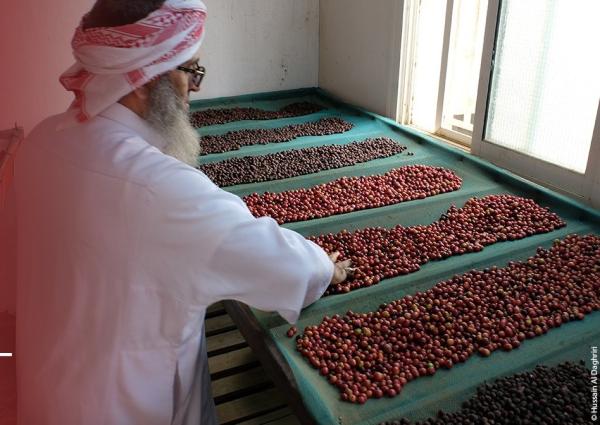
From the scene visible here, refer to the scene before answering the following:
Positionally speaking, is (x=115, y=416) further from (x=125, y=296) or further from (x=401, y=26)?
(x=401, y=26)

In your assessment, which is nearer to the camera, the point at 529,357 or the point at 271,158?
Result: the point at 529,357

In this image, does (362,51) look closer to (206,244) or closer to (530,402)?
(530,402)

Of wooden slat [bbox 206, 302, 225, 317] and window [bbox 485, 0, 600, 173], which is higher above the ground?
window [bbox 485, 0, 600, 173]

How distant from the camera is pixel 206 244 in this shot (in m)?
1.21

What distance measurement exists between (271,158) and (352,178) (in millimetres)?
685

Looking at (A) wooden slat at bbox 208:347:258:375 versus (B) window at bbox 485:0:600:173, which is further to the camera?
(B) window at bbox 485:0:600:173

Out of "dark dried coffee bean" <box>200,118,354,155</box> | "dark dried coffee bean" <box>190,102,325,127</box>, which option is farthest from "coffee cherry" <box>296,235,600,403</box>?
"dark dried coffee bean" <box>190,102,325,127</box>

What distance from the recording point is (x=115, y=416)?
53.1 inches

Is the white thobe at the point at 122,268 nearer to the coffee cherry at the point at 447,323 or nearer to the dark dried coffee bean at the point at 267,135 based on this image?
the coffee cherry at the point at 447,323

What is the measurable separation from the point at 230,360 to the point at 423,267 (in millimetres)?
1065

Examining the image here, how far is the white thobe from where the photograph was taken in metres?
1.21

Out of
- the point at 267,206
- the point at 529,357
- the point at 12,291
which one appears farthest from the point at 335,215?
the point at 12,291

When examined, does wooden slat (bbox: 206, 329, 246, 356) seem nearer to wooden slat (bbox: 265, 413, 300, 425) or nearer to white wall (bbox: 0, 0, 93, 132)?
wooden slat (bbox: 265, 413, 300, 425)

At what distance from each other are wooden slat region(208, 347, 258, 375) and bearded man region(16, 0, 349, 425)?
1.07m
